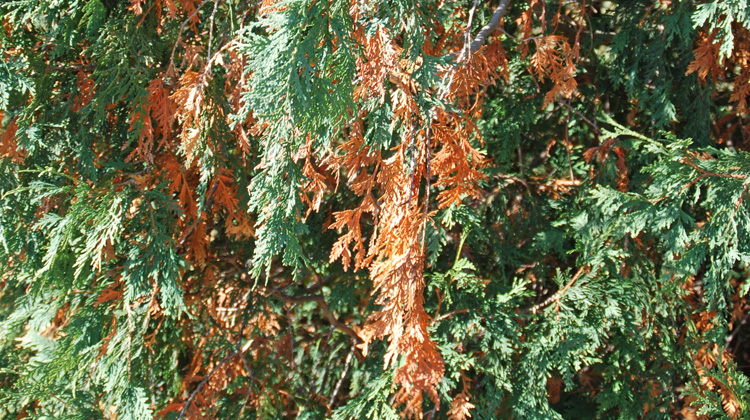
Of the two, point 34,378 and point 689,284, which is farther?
point 689,284

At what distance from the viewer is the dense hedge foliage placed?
2.07 meters

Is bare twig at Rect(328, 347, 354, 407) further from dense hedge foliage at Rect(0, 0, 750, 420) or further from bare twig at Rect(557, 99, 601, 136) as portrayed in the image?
bare twig at Rect(557, 99, 601, 136)

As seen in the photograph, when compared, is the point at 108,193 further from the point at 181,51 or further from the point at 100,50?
the point at 181,51

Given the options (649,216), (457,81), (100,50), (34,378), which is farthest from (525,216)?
(34,378)

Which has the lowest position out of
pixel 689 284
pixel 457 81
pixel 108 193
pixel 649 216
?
pixel 689 284

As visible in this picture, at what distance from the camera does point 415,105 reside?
6.36 feet

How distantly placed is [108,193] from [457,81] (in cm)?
A: 147

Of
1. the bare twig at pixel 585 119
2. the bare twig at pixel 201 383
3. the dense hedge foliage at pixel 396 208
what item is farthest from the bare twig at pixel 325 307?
the bare twig at pixel 585 119

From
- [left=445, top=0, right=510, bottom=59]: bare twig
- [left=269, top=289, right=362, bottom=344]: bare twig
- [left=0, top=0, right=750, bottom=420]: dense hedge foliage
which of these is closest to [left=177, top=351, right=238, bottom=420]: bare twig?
[left=0, top=0, right=750, bottom=420]: dense hedge foliage

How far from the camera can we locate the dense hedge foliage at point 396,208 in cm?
207

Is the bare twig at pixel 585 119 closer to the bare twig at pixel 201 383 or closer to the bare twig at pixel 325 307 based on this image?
the bare twig at pixel 325 307

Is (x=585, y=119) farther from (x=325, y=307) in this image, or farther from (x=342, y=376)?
(x=342, y=376)

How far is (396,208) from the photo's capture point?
198 centimetres

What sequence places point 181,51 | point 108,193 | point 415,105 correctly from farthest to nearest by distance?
point 181,51, point 108,193, point 415,105
